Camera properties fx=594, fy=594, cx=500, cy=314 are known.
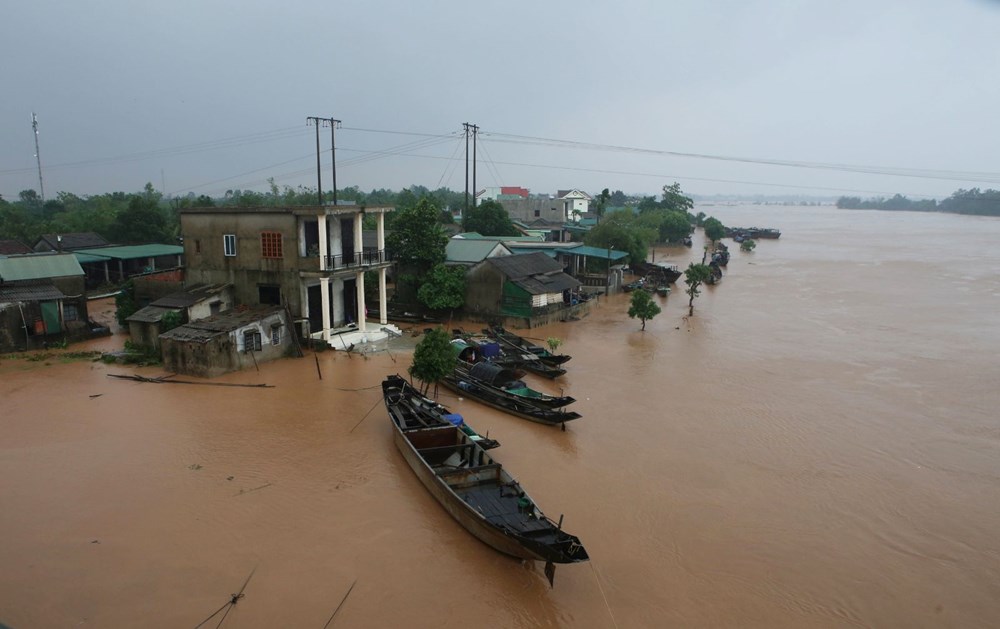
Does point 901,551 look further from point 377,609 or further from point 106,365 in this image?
point 106,365

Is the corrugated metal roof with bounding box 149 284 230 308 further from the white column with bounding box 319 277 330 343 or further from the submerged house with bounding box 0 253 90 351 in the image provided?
the white column with bounding box 319 277 330 343

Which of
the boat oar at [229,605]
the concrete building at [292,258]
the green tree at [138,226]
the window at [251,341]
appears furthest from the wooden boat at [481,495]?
the green tree at [138,226]

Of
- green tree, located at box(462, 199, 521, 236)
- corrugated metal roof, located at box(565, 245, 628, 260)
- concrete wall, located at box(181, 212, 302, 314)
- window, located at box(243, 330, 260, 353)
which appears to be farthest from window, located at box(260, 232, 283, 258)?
green tree, located at box(462, 199, 521, 236)

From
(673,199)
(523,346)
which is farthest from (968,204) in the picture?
(523,346)

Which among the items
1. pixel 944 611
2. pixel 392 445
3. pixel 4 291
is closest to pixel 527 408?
pixel 392 445

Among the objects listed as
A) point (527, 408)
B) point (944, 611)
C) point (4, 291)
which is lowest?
point (944, 611)

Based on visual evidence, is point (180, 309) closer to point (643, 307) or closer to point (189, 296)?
point (189, 296)
